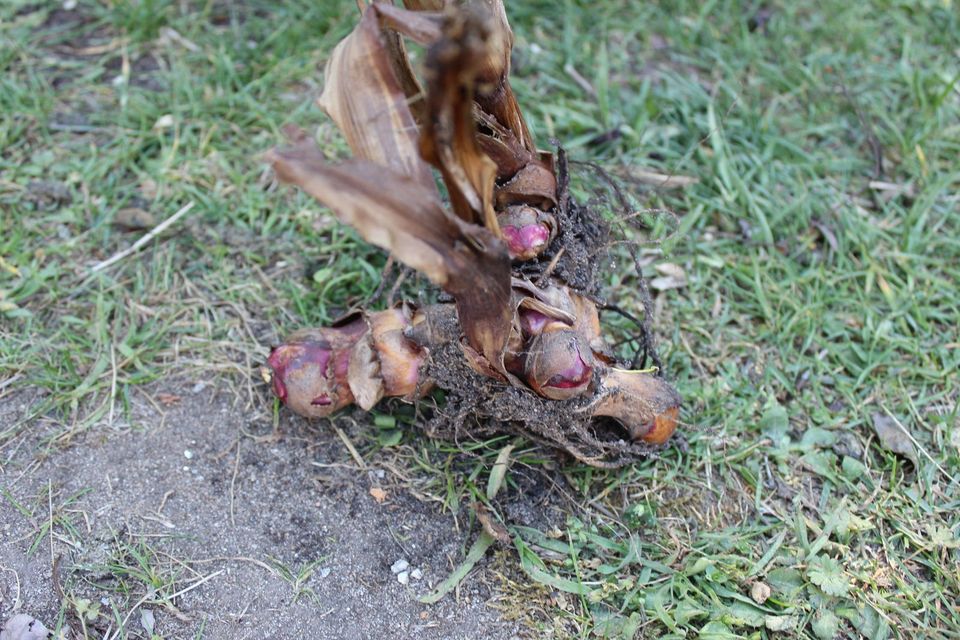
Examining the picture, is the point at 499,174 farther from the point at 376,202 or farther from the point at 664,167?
the point at 664,167

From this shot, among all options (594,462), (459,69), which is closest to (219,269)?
(594,462)

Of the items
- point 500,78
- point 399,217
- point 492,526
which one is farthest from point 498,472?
point 500,78

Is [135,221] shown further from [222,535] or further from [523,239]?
[523,239]

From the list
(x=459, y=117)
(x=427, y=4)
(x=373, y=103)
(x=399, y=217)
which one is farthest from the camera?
(x=427, y=4)

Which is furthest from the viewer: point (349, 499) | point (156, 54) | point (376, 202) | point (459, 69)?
point (156, 54)

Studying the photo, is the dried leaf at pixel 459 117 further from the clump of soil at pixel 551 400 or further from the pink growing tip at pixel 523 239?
the clump of soil at pixel 551 400
